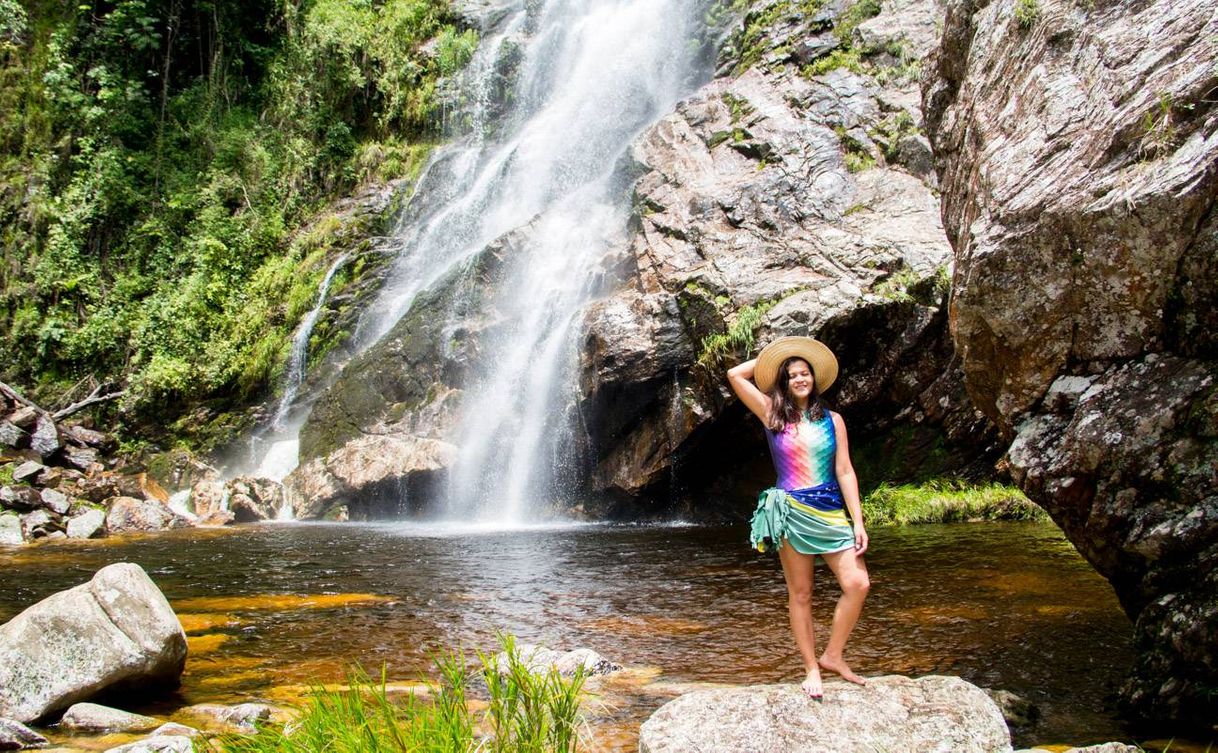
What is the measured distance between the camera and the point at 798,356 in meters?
4.32

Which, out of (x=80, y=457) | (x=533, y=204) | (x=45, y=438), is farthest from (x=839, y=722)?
(x=80, y=457)

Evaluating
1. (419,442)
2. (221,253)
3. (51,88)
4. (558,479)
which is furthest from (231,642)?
(51,88)

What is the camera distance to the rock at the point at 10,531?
12.9 m

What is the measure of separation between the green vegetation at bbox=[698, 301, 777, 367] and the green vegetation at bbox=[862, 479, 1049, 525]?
3179 mm

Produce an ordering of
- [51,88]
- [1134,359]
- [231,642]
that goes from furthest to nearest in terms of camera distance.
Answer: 1. [51,88]
2. [231,642]
3. [1134,359]

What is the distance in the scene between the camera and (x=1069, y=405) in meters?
4.35

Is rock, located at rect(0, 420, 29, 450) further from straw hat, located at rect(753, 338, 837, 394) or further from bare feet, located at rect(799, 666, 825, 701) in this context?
bare feet, located at rect(799, 666, 825, 701)

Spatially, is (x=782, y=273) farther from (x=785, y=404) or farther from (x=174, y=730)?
(x=174, y=730)

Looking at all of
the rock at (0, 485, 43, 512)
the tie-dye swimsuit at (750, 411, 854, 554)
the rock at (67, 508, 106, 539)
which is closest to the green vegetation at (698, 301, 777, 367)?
the tie-dye swimsuit at (750, 411, 854, 554)

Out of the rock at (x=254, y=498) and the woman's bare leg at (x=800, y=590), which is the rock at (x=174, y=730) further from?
the rock at (x=254, y=498)

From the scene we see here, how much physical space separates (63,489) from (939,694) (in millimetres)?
17837

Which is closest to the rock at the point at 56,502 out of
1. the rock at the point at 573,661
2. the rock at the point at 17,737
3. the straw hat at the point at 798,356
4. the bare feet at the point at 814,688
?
the rock at the point at 17,737

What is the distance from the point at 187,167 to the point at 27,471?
1322 centimetres

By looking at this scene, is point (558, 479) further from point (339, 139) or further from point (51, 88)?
point (51, 88)
